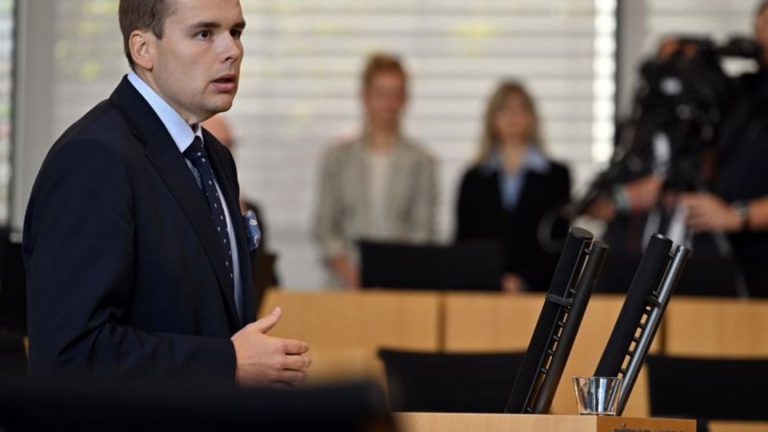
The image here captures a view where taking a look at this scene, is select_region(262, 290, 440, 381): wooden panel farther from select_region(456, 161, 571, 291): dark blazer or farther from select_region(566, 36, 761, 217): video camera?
select_region(456, 161, 571, 291): dark blazer

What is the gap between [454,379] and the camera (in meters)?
4.54

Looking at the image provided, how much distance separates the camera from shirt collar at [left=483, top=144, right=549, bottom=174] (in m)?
7.43

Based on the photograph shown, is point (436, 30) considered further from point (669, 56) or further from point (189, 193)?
point (189, 193)

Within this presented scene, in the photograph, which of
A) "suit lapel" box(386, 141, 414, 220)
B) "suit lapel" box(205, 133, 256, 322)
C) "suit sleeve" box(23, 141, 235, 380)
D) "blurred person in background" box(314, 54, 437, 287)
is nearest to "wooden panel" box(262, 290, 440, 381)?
"blurred person in background" box(314, 54, 437, 287)

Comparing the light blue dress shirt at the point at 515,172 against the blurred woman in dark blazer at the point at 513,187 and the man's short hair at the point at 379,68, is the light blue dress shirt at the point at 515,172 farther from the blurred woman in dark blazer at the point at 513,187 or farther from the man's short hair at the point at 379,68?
the man's short hair at the point at 379,68

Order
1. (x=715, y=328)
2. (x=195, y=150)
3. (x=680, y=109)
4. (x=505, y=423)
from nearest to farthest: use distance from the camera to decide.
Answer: (x=505, y=423) < (x=195, y=150) < (x=715, y=328) < (x=680, y=109)

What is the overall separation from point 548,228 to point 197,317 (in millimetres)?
4817

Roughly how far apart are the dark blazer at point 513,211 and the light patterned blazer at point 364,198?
354 mm

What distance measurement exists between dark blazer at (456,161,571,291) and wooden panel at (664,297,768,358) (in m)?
1.61

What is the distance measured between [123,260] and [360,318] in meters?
3.56

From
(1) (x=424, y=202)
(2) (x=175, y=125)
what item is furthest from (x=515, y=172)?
(2) (x=175, y=125)

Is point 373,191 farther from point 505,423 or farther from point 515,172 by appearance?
point 505,423

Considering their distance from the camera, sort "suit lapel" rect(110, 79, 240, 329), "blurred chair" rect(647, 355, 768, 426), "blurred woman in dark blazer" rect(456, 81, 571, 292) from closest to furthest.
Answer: "suit lapel" rect(110, 79, 240, 329), "blurred chair" rect(647, 355, 768, 426), "blurred woman in dark blazer" rect(456, 81, 571, 292)

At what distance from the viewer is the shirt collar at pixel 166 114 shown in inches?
110
